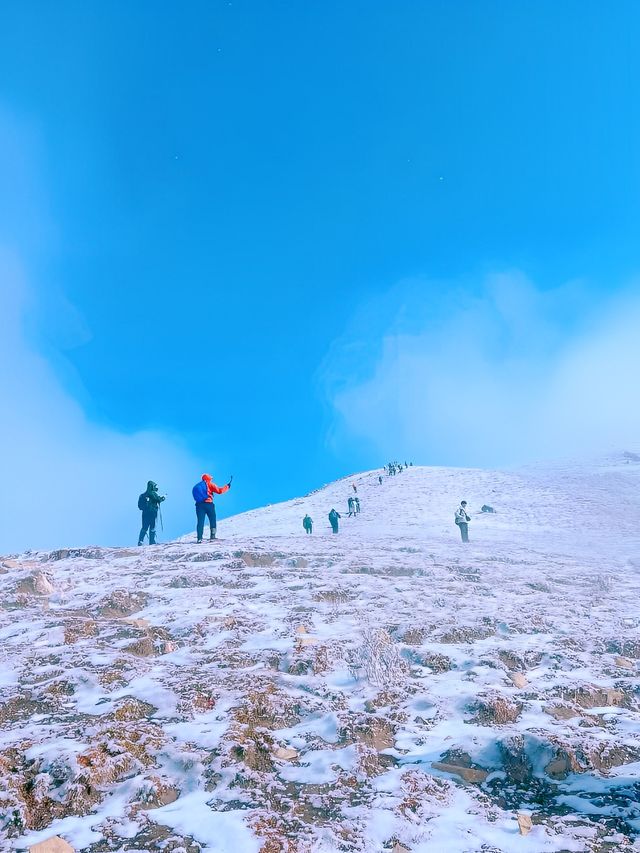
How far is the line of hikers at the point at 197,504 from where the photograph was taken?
16562 millimetres

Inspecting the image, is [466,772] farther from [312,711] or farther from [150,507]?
[150,507]

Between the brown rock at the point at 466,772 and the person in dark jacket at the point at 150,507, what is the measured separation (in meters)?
14.1

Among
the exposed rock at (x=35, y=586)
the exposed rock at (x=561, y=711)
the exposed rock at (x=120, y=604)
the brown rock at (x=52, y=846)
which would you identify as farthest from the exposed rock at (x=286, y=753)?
the exposed rock at (x=35, y=586)

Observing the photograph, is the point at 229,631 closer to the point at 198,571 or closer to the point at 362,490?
the point at 198,571

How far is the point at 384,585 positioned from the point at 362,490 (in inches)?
1502

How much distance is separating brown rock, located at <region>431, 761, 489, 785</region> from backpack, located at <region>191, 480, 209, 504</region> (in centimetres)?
A: 1265

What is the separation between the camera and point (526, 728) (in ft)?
17.7

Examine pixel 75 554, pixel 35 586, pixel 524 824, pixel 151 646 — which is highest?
pixel 75 554

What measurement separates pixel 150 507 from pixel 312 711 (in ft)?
42.5

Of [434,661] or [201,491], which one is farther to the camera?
[201,491]

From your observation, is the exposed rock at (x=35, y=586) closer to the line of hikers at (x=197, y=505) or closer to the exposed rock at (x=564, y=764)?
the line of hikers at (x=197, y=505)

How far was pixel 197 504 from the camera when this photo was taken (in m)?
16.9

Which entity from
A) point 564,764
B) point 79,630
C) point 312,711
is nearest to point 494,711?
point 564,764

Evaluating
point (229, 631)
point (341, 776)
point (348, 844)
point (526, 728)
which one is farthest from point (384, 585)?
point (348, 844)
